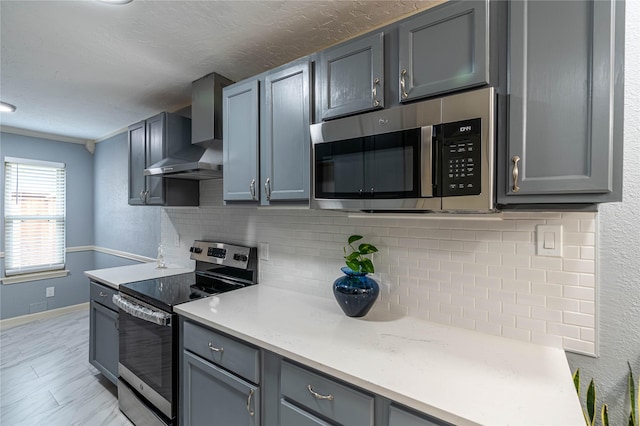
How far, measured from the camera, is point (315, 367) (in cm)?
111

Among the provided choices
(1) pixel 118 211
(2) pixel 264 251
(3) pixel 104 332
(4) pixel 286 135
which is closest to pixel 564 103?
(4) pixel 286 135

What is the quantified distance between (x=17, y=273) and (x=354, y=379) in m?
4.90

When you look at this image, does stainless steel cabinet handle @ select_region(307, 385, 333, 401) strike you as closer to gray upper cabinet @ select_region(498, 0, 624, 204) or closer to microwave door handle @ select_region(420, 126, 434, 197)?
microwave door handle @ select_region(420, 126, 434, 197)

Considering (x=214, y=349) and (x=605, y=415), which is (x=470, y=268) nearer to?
(x=605, y=415)

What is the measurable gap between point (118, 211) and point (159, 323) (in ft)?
9.39

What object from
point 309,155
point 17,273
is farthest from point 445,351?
point 17,273

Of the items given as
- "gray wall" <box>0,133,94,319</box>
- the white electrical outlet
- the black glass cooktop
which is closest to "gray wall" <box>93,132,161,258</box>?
"gray wall" <box>0,133,94,319</box>

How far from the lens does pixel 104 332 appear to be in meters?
2.50

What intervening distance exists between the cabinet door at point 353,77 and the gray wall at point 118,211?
2.56 metres

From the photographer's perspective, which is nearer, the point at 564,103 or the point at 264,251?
the point at 564,103

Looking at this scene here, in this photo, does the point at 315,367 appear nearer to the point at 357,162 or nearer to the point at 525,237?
the point at 357,162

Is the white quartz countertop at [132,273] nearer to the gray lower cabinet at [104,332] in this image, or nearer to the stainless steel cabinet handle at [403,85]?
the gray lower cabinet at [104,332]

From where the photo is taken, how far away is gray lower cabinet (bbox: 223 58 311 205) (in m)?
1.59

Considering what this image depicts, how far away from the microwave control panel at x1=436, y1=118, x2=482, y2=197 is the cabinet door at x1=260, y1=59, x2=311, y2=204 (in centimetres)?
69
